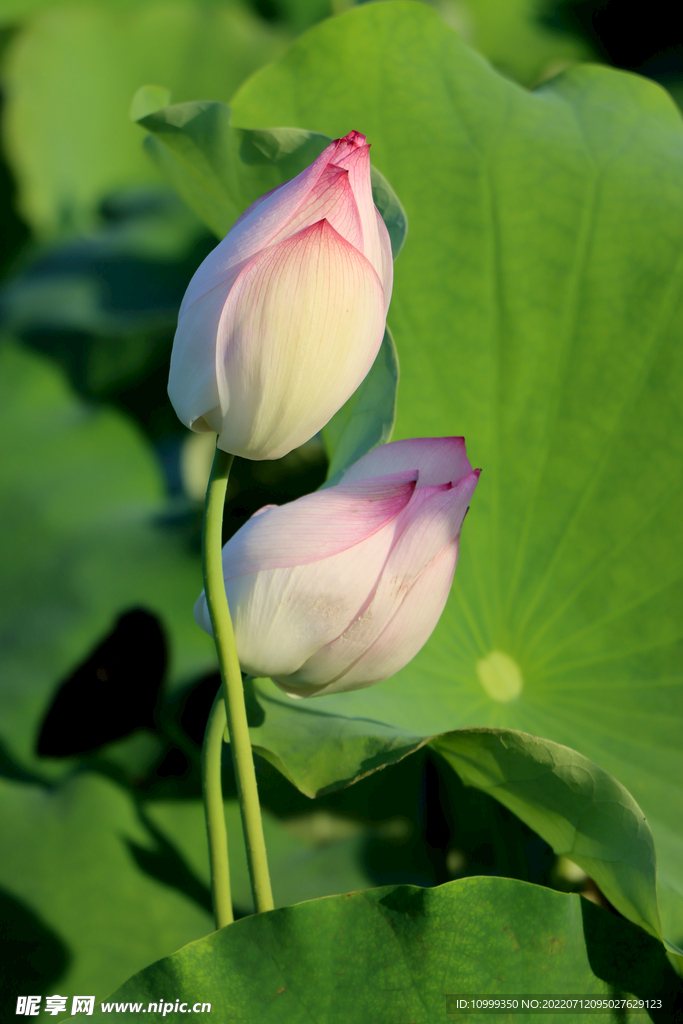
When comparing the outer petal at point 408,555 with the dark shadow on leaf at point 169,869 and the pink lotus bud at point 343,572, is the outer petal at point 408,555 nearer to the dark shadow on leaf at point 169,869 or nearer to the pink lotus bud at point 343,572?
the pink lotus bud at point 343,572

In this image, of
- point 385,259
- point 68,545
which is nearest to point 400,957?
point 385,259

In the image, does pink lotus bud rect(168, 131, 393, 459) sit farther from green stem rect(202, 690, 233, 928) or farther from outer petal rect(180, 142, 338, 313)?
green stem rect(202, 690, 233, 928)

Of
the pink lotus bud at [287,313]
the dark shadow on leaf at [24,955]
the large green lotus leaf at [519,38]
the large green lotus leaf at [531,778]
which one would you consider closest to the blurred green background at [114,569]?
the dark shadow on leaf at [24,955]

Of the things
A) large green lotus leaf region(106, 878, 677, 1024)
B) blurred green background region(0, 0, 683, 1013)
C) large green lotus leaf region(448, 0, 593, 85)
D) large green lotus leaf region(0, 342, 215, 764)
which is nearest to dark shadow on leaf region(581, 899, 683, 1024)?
large green lotus leaf region(106, 878, 677, 1024)

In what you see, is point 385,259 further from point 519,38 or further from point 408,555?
point 519,38

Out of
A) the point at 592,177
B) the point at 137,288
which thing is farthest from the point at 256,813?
the point at 137,288

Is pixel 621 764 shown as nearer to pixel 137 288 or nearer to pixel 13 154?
pixel 137 288
